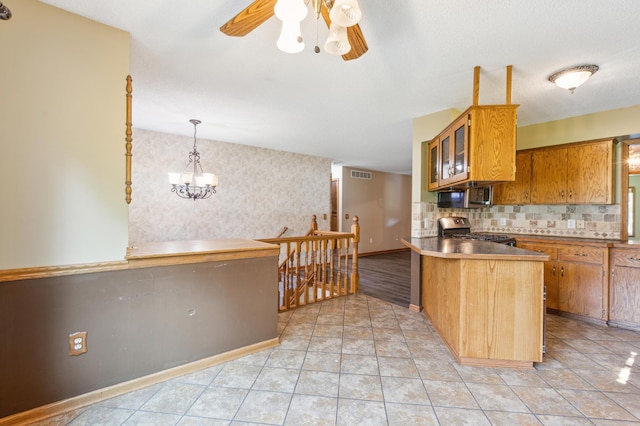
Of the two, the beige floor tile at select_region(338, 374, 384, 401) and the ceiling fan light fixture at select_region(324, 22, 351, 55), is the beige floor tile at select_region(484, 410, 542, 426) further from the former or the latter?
the ceiling fan light fixture at select_region(324, 22, 351, 55)

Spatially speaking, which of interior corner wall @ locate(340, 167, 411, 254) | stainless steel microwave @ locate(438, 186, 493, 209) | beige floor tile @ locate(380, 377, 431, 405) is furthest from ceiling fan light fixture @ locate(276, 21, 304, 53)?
interior corner wall @ locate(340, 167, 411, 254)

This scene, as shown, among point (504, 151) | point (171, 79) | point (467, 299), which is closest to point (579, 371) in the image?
point (467, 299)

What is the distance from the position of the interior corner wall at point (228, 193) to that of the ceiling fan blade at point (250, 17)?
3.46 m

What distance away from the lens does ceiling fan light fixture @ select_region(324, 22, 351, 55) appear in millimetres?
1278

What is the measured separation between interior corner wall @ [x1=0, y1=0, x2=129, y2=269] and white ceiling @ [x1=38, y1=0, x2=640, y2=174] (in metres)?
0.21

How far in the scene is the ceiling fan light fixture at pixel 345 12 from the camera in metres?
1.08

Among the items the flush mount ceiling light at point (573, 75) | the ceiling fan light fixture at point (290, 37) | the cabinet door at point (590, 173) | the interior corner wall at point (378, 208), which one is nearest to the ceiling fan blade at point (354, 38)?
the ceiling fan light fixture at point (290, 37)

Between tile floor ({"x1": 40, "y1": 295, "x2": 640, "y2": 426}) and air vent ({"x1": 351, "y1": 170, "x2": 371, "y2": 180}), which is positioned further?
air vent ({"x1": 351, "y1": 170, "x2": 371, "y2": 180})

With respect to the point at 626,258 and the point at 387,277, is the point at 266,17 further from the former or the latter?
the point at 387,277

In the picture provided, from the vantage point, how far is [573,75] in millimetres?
2129

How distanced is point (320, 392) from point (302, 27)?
7.61 feet

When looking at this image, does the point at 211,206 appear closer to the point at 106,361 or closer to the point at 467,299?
the point at 106,361

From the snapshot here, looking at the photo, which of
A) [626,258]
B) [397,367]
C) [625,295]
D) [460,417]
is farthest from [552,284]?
[460,417]

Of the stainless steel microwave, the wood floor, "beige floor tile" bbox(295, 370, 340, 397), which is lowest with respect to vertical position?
the wood floor
